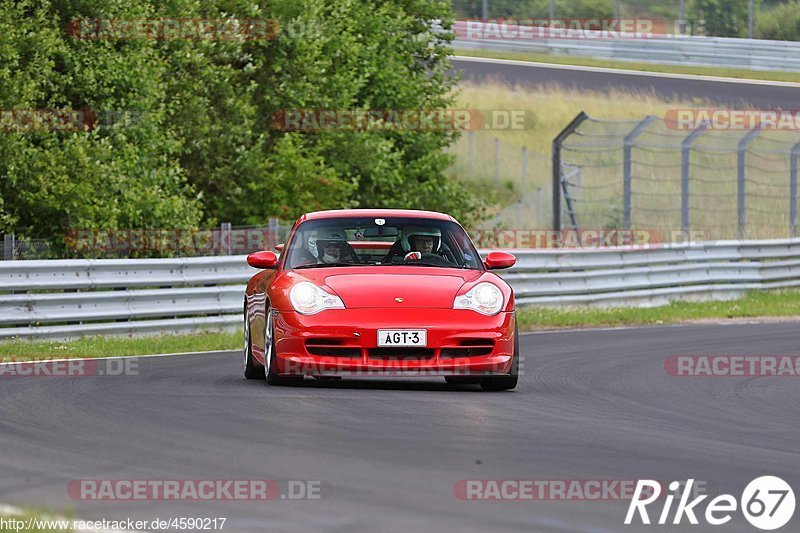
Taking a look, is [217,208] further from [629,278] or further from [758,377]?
[758,377]

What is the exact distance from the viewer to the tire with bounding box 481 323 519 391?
11125 mm

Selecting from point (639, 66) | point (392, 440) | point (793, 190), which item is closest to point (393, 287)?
point (392, 440)

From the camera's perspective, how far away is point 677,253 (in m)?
24.0

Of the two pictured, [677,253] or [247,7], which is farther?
[247,7]

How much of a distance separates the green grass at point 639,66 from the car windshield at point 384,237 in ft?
123

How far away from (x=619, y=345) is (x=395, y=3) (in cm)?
1999

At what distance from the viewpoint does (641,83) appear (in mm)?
48250

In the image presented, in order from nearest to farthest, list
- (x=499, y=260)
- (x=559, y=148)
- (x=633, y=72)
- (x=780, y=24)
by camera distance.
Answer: (x=499, y=260)
(x=559, y=148)
(x=633, y=72)
(x=780, y=24)

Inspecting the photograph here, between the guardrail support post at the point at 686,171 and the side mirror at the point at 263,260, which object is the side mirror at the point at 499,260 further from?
the guardrail support post at the point at 686,171

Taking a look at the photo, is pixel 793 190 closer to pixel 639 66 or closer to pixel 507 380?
pixel 507 380

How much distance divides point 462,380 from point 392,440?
3.45m

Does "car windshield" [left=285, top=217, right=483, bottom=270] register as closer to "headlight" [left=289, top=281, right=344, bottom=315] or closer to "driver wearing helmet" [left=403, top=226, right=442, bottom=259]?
"driver wearing helmet" [left=403, top=226, right=442, bottom=259]

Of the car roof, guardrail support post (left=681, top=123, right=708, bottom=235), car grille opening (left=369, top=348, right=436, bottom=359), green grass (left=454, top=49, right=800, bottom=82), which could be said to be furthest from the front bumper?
green grass (left=454, top=49, right=800, bottom=82)

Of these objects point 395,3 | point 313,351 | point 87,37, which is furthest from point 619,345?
point 395,3
